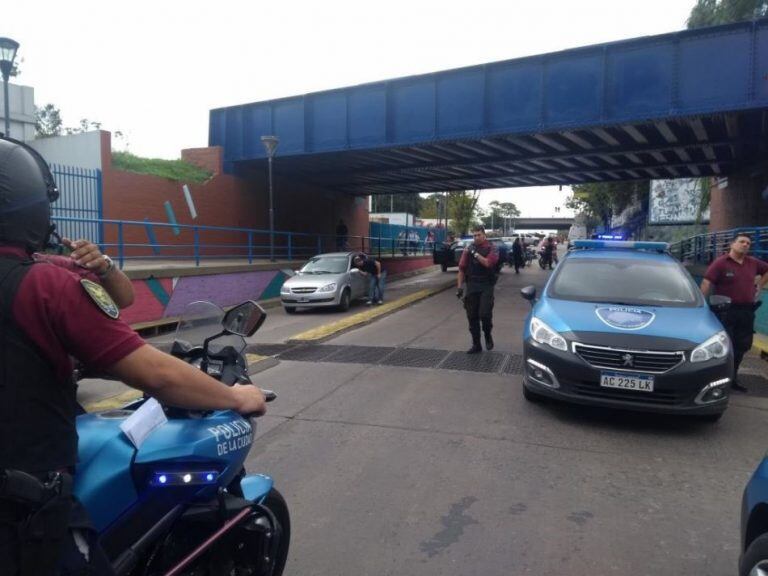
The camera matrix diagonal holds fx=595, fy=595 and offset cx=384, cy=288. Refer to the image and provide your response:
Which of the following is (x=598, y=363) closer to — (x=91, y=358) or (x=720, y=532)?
(x=720, y=532)

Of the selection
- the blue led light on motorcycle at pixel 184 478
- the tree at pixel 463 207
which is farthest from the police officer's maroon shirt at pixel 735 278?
the tree at pixel 463 207

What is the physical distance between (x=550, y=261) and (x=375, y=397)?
87.1 feet

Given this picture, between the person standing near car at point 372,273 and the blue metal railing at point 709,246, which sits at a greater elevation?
the blue metal railing at point 709,246

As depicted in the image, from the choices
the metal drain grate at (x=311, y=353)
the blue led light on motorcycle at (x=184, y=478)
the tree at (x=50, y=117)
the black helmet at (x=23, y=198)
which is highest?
the tree at (x=50, y=117)

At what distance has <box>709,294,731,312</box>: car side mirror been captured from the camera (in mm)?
6043

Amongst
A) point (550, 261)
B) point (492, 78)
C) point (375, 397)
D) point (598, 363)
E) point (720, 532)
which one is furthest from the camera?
point (550, 261)

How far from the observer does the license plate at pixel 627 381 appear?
17.0 feet

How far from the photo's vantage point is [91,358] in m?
1.59

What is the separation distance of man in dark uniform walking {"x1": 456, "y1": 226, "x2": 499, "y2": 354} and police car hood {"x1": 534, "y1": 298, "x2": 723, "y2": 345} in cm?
255

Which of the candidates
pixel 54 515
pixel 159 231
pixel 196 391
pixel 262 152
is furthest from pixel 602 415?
pixel 262 152

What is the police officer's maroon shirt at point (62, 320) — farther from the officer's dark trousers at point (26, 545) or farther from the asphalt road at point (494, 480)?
the asphalt road at point (494, 480)

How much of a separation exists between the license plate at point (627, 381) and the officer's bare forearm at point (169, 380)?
4.15 m

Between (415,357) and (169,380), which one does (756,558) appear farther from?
(415,357)

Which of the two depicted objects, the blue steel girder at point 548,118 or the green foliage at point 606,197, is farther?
the green foliage at point 606,197
